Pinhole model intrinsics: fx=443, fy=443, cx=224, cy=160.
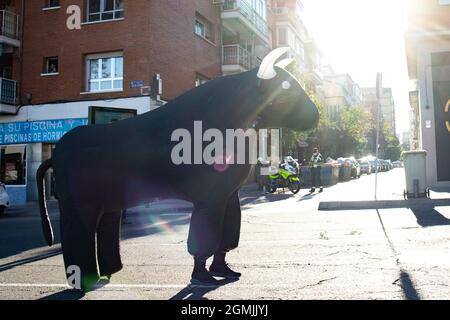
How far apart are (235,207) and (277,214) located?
641 cm

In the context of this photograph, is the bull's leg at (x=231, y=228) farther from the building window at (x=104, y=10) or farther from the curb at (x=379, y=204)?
the building window at (x=104, y=10)

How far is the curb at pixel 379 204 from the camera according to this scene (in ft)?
32.4

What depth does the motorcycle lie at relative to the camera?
1683cm

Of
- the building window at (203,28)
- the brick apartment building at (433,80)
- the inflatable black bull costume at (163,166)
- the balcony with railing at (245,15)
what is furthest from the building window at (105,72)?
the inflatable black bull costume at (163,166)

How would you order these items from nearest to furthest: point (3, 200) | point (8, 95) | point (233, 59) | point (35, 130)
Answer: point (3, 200) < point (35, 130) < point (8, 95) < point (233, 59)

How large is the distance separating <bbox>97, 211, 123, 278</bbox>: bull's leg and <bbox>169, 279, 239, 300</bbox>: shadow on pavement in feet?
2.35

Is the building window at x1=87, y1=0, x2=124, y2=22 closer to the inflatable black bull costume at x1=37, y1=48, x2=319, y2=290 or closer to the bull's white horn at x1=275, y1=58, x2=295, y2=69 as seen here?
the bull's white horn at x1=275, y1=58, x2=295, y2=69

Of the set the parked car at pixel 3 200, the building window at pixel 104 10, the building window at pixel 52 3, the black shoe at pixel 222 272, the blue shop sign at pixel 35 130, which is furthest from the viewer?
the building window at pixel 52 3

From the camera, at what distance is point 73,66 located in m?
18.3

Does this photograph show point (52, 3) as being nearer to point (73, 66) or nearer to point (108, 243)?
point (73, 66)

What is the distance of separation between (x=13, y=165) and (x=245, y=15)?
47.2 ft

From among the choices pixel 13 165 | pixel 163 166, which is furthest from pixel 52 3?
pixel 163 166

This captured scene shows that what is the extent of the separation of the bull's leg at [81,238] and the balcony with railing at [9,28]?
707 inches
